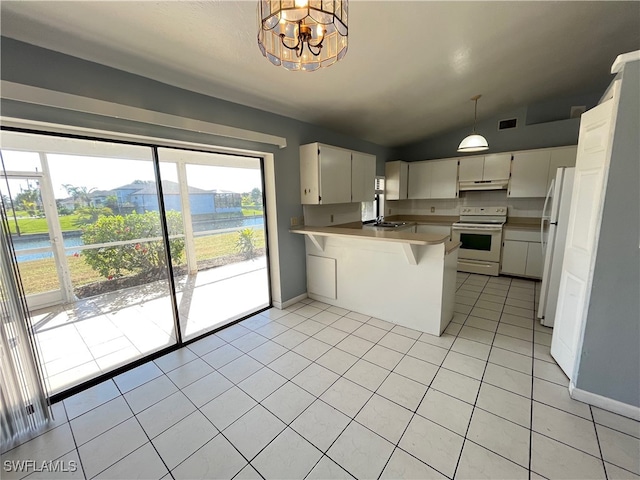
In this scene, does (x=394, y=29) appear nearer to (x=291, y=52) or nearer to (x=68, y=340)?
(x=291, y=52)

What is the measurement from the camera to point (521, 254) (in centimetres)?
425

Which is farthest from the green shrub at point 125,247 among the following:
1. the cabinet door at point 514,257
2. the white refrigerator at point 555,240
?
the cabinet door at point 514,257

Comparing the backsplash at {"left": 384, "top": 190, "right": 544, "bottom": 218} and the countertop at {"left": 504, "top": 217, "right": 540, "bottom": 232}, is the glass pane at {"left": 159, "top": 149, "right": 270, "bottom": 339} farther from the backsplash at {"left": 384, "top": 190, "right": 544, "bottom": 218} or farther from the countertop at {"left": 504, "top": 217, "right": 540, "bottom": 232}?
the countertop at {"left": 504, "top": 217, "right": 540, "bottom": 232}

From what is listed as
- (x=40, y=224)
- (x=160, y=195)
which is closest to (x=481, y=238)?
(x=160, y=195)

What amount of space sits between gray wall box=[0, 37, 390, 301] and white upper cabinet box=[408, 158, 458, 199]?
2434 millimetres

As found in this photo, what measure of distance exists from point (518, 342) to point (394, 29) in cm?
301

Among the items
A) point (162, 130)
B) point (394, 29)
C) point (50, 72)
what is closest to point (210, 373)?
point (162, 130)

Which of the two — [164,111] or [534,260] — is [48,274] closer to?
[164,111]

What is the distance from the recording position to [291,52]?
3.91ft

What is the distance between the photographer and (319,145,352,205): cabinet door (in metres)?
3.29

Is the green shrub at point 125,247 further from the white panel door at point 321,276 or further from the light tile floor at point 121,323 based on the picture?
the white panel door at point 321,276

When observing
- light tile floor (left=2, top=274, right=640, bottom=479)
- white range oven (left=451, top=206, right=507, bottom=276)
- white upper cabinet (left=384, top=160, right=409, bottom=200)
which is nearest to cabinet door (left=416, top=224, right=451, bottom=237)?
white range oven (left=451, top=206, right=507, bottom=276)

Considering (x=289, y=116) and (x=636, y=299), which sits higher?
(x=289, y=116)
